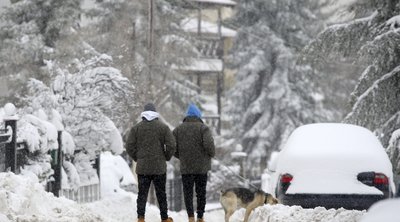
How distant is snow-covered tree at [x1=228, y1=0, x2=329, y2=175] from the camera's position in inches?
1688

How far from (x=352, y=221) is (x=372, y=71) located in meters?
8.59

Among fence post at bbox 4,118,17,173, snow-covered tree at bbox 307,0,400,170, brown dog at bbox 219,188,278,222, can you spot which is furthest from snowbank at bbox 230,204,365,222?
snow-covered tree at bbox 307,0,400,170

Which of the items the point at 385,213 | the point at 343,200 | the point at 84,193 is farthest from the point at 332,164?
the point at 84,193

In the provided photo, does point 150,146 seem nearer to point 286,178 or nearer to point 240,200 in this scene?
point 286,178

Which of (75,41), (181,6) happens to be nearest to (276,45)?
(181,6)

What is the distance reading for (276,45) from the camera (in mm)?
42781

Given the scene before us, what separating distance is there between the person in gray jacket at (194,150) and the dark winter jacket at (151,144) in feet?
1.55

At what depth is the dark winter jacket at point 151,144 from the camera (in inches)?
431

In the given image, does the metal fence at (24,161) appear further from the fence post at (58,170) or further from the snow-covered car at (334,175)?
the snow-covered car at (334,175)

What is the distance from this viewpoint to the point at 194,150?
37.6ft

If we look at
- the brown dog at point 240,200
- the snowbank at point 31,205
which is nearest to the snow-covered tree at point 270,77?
the brown dog at point 240,200

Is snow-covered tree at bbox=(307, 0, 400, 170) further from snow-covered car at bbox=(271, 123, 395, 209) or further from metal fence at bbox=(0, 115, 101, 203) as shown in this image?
metal fence at bbox=(0, 115, 101, 203)

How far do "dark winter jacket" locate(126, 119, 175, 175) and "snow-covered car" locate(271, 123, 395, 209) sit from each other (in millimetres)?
1769

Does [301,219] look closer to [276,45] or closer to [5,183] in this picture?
[5,183]
